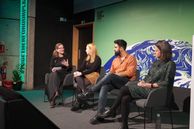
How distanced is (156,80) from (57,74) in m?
2.35

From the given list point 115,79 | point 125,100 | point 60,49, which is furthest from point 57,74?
point 125,100

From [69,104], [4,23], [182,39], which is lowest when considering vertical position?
[69,104]

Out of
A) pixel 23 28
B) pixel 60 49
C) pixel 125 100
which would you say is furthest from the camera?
pixel 23 28

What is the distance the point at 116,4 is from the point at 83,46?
7.55 ft

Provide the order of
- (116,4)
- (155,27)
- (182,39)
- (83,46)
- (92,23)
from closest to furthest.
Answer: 1. (182,39)
2. (155,27)
3. (116,4)
4. (92,23)
5. (83,46)

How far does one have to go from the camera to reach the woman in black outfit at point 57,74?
5648mm

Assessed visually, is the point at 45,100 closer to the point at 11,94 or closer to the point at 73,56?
the point at 73,56

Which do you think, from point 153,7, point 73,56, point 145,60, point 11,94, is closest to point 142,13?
point 153,7

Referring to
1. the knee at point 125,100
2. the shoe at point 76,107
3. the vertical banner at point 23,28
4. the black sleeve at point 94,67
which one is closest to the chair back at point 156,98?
the knee at point 125,100

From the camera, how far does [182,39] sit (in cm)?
507

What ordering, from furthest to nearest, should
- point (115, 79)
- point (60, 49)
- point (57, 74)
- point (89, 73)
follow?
point (60, 49)
point (57, 74)
point (89, 73)
point (115, 79)

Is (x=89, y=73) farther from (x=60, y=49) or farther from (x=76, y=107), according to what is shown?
(x=60, y=49)

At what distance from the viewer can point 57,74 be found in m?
5.68

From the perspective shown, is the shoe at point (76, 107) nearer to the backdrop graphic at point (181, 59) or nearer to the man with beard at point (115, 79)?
the man with beard at point (115, 79)
